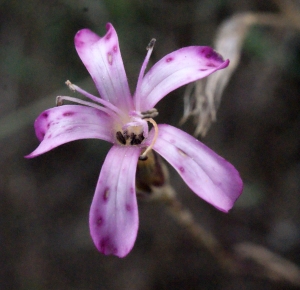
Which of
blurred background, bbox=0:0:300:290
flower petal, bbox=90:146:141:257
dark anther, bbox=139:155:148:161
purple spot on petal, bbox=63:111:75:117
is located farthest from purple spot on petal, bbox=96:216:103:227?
blurred background, bbox=0:0:300:290

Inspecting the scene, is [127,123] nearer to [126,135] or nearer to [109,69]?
[126,135]

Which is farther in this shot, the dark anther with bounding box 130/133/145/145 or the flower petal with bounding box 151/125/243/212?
the dark anther with bounding box 130/133/145/145

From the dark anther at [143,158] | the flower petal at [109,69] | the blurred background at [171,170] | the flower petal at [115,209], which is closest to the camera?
the flower petal at [115,209]

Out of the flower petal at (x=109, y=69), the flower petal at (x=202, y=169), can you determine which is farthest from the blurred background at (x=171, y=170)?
the flower petal at (x=202, y=169)

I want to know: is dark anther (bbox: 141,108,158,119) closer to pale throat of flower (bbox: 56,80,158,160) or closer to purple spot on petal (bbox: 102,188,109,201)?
pale throat of flower (bbox: 56,80,158,160)

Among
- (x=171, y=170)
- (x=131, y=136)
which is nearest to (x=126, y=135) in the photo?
(x=131, y=136)

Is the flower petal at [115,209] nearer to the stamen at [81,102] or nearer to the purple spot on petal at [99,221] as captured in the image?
the purple spot on petal at [99,221]

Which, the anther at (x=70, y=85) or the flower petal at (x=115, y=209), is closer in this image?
the flower petal at (x=115, y=209)
